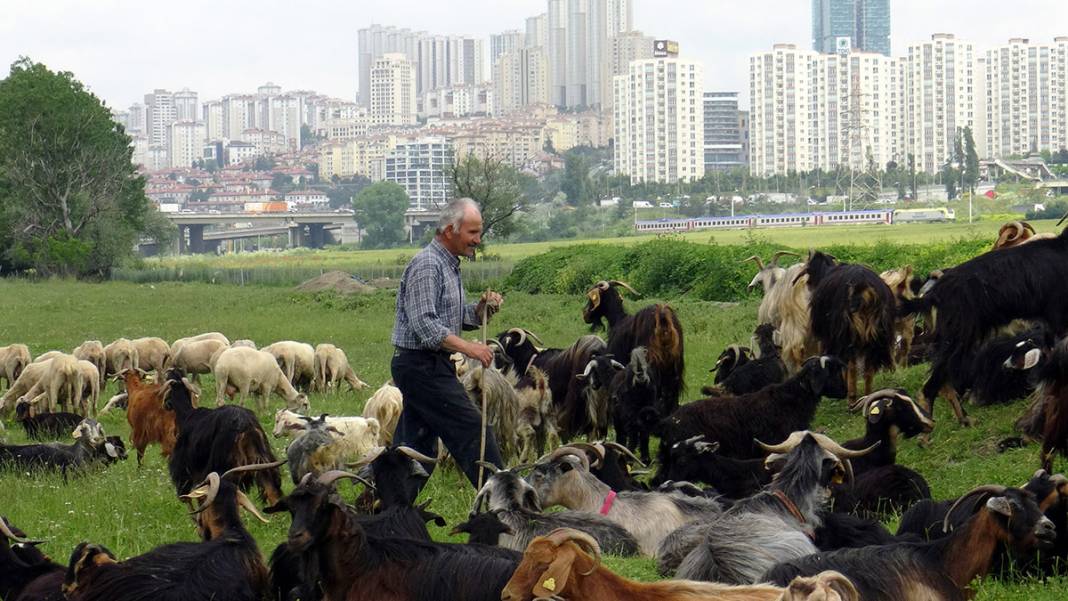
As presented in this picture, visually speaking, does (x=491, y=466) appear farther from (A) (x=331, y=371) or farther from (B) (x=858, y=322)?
(A) (x=331, y=371)

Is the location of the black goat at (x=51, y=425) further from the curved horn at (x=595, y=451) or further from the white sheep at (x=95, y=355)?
the curved horn at (x=595, y=451)

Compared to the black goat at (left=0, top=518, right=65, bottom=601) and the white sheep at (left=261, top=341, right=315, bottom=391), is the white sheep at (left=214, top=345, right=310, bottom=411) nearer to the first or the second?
the white sheep at (left=261, top=341, right=315, bottom=391)

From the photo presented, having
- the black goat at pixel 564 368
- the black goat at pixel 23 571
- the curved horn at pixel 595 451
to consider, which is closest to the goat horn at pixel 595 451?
the curved horn at pixel 595 451

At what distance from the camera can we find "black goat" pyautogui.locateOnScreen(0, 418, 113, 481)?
40.7ft

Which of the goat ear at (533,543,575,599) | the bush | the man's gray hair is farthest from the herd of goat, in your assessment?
the bush

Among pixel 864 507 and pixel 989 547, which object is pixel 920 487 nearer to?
pixel 864 507

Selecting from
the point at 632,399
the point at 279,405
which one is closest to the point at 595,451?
the point at 632,399

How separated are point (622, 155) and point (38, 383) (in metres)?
166

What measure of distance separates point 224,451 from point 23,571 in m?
2.42

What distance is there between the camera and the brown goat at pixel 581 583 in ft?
18.6

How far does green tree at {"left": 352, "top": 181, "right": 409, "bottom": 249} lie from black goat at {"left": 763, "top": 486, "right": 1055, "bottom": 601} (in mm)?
99687

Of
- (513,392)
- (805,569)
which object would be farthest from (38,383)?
(805,569)

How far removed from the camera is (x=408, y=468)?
327 inches

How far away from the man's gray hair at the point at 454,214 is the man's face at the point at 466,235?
0.02 meters
